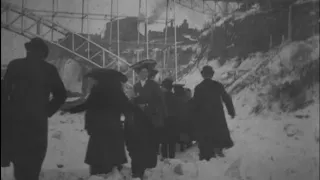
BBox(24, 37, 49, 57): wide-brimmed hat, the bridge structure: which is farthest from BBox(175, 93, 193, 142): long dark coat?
BBox(24, 37, 49, 57): wide-brimmed hat

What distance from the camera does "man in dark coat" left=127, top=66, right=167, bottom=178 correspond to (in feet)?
9.84

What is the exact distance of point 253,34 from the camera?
3525 mm

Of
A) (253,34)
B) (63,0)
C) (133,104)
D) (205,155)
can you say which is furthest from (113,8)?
(205,155)

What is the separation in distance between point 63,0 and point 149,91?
4.15 ft

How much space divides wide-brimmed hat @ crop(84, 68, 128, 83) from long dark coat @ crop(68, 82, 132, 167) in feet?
Answer: 0.23

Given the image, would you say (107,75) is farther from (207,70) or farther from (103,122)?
(207,70)

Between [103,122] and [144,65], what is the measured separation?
28.4 inches

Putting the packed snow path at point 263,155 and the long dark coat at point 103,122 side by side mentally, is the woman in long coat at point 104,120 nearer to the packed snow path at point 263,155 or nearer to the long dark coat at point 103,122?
the long dark coat at point 103,122

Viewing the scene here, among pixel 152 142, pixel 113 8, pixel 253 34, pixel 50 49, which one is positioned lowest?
pixel 152 142

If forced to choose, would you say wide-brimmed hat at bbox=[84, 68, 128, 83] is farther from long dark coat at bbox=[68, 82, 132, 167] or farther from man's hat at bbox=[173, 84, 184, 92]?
man's hat at bbox=[173, 84, 184, 92]

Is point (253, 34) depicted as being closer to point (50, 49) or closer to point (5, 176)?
point (50, 49)

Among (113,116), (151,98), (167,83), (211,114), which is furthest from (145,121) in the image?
(211,114)

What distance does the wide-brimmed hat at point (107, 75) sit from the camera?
9.37ft

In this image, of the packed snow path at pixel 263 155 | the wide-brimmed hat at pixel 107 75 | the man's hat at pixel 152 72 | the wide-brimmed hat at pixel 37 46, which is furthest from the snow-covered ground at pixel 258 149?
the wide-brimmed hat at pixel 37 46
